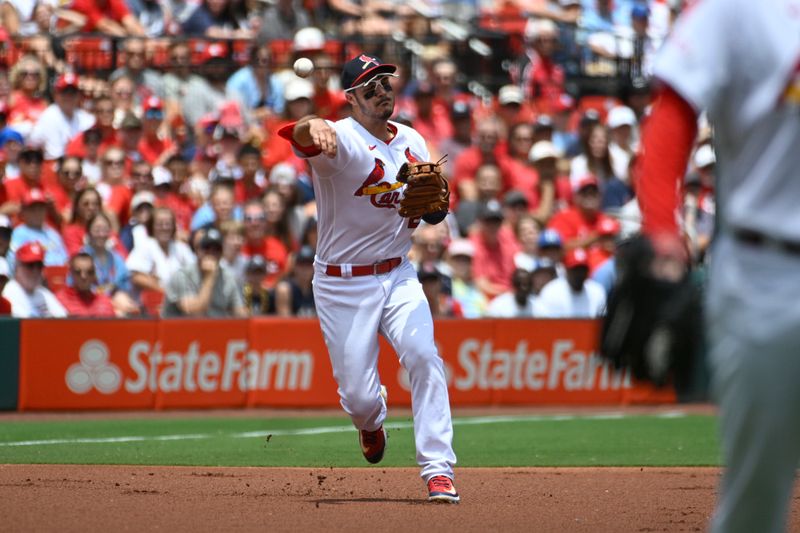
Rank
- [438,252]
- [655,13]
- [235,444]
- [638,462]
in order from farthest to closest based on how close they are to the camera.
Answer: [655,13] → [438,252] → [235,444] → [638,462]

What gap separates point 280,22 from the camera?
17281 millimetres

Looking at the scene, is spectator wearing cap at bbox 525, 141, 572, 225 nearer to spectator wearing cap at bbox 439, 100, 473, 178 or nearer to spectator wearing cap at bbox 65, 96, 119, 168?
spectator wearing cap at bbox 439, 100, 473, 178

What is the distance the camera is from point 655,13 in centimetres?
2028

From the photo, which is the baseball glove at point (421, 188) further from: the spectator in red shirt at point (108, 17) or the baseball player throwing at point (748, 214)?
the spectator in red shirt at point (108, 17)

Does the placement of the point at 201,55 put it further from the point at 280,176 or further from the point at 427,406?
the point at 427,406

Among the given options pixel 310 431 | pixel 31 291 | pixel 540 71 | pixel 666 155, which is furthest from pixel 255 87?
pixel 666 155

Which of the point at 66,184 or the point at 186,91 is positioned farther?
the point at 186,91

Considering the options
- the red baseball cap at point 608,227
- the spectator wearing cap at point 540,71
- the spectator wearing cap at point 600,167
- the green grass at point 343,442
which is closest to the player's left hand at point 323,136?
the green grass at point 343,442

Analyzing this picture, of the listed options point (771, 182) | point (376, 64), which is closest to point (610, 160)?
point (376, 64)

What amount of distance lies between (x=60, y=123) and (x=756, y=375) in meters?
12.5

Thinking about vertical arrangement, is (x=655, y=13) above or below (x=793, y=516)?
above

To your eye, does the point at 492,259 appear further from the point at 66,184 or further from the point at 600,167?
the point at 66,184

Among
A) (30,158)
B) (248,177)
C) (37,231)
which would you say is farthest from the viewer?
(248,177)

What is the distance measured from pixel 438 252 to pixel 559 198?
8.42 feet
